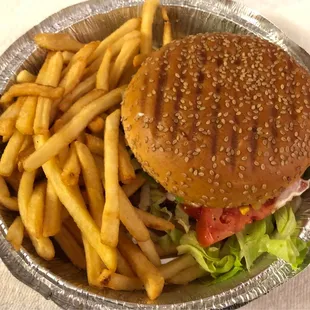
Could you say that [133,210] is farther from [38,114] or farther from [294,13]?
[294,13]

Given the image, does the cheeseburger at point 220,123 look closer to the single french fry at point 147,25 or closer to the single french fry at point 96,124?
the single french fry at point 96,124

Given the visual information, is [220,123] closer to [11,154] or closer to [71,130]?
[71,130]

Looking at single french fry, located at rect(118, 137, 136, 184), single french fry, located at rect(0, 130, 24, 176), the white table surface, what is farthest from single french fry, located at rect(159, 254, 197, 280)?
the white table surface

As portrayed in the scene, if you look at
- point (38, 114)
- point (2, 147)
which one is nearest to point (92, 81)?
point (38, 114)

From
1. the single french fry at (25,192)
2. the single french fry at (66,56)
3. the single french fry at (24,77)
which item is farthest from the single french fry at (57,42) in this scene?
the single french fry at (25,192)

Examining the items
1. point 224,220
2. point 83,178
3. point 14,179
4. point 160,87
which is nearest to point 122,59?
point 160,87

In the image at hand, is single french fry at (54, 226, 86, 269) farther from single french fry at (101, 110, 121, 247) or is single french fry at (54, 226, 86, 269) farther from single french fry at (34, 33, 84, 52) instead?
single french fry at (34, 33, 84, 52)
